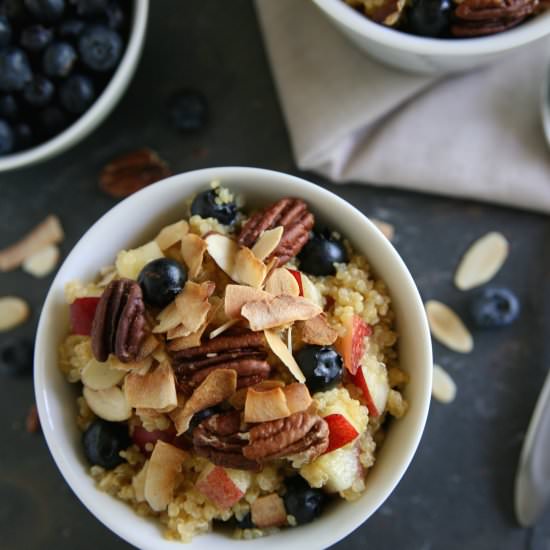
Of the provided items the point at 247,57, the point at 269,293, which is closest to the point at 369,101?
the point at 247,57

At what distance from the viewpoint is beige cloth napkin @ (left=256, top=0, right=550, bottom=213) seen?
1376 mm

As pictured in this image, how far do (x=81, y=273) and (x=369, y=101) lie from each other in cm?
57

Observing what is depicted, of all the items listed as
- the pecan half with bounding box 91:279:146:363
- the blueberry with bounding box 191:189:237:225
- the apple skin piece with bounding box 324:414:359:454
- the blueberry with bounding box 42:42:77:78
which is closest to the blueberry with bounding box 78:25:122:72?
the blueberry with bounding box 42:42:77:78

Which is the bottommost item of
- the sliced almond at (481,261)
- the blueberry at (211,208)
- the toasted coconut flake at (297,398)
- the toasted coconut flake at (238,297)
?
the sliced almond at (481,261)

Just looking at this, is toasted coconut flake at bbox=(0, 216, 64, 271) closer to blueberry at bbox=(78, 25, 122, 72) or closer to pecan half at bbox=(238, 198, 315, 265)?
blueberry at bbox=(78, 25, 122, 72)

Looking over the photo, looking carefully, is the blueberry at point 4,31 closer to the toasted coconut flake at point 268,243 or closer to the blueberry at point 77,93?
the blueberry at point 77,93

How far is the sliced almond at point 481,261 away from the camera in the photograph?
139 cm

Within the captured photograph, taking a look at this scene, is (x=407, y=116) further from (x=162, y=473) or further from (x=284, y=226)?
(x=162, y=473)

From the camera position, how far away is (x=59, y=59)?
1.29 meters

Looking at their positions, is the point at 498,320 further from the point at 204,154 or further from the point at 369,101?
the point at 204,154

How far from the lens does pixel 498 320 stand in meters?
1.35

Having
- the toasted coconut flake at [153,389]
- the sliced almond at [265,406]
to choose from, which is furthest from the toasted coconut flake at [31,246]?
the sliced almond at [265,406]

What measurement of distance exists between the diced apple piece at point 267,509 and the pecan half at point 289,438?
0.30 ft

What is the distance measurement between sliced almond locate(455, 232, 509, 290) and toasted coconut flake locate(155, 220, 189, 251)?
0.54 metres
